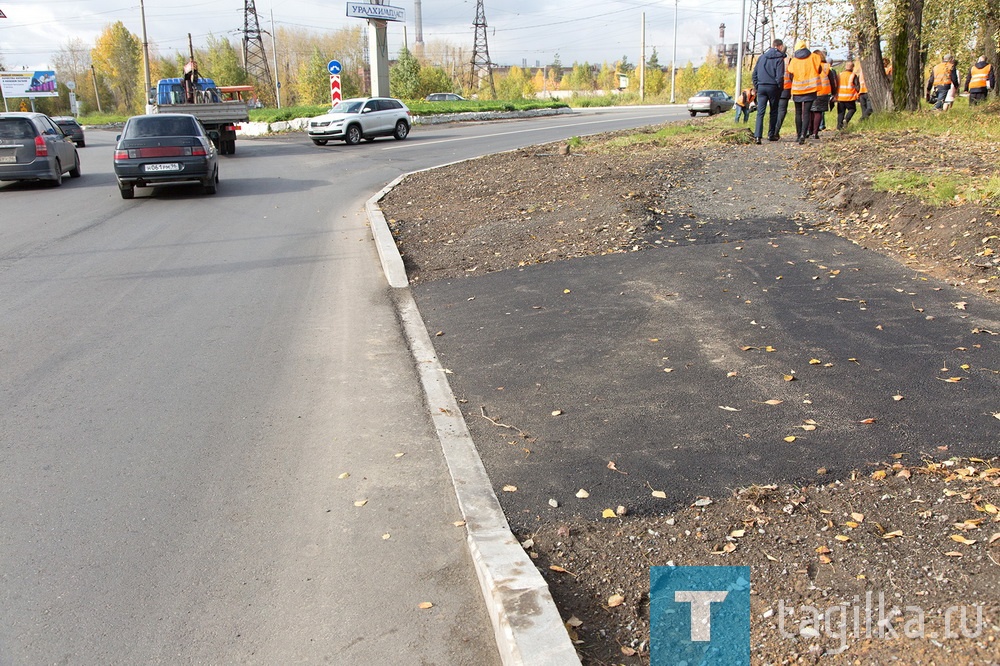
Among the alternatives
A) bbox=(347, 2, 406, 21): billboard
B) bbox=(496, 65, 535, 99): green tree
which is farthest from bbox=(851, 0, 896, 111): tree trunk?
bbox=(496, 65, 535, 99): green tree

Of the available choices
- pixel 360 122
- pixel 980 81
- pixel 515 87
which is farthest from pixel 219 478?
pixel 515 87

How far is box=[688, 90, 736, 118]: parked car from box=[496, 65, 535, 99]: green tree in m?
25.4

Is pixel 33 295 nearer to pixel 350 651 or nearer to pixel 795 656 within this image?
pixel 350 651

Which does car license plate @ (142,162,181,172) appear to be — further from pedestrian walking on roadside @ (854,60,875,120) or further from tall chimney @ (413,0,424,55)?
tall chimney @ (413,0,424,55)

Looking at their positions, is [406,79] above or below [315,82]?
below

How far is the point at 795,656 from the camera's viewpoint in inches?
110

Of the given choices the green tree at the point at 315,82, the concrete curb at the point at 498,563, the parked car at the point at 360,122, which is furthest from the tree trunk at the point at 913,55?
the green tree at the point at 315,82

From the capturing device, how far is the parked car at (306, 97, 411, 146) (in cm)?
2827

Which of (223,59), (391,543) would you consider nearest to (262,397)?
(391,543)

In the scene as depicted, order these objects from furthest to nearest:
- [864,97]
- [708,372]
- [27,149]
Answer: [864,97] → [27,149] → [708,372]

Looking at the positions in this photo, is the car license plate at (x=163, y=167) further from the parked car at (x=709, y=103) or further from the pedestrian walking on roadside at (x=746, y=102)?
the parked car at (x=709, y=103)

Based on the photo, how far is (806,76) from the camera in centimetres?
1510

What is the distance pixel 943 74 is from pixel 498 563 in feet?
83.0

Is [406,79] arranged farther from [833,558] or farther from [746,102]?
[833,558]
